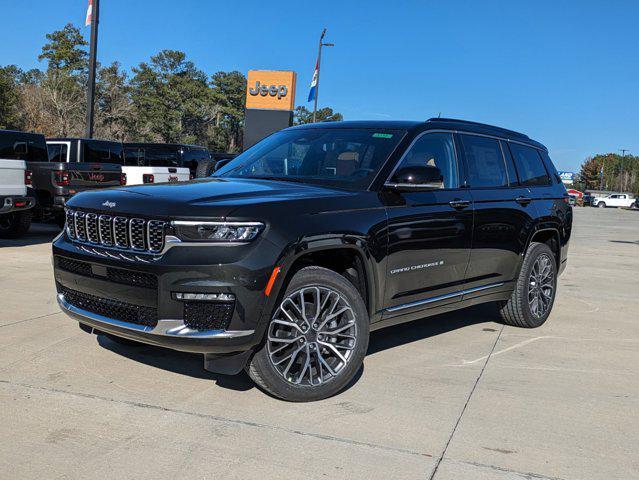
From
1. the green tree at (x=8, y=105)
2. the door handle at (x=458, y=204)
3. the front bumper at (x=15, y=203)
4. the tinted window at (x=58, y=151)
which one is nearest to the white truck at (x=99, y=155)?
the tinted window at (x=58, y=151)

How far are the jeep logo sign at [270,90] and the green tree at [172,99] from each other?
31095mm

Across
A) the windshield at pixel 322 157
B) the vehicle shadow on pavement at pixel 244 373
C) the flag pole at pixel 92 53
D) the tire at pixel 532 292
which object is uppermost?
the flag pole at pixel 92 53

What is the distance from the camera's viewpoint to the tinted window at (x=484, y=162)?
5.49m

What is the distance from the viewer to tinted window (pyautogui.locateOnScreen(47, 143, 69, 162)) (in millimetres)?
14000

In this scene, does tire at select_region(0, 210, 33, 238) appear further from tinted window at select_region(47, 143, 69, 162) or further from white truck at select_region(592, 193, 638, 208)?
white truck at select_region(592, 193, 638, 208)

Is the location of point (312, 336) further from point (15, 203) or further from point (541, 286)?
Answer: point (15, 203)

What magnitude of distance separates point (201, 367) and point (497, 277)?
272 cm

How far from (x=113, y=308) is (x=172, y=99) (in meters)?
71.3

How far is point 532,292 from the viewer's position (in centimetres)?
639

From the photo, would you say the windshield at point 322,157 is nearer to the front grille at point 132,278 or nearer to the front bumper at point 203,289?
the front bumper at point 203,289

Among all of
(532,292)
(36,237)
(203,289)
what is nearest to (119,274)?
(203,289)

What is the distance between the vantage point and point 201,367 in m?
4.66

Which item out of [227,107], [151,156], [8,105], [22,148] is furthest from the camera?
[227,107]

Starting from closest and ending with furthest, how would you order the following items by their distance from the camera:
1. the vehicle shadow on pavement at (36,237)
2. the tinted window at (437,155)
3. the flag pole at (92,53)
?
the tinted window at (437,155) < the vehicle shadow on pavement at (36,237) < the flag pole at (92,53)
